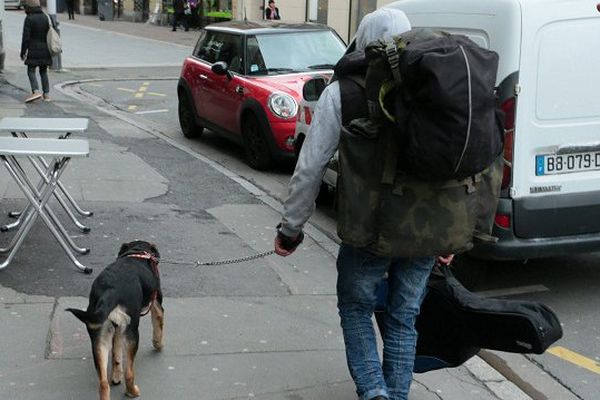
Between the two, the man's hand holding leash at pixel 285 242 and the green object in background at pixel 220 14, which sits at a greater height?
the green object in background at pixel 220 14

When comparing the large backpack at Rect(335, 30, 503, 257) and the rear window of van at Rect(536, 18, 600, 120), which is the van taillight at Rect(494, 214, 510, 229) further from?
the large backpack at Rect(335, 30, 503, 257)

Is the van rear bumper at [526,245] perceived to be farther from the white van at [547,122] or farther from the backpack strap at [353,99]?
the backpack strap at [353,99]

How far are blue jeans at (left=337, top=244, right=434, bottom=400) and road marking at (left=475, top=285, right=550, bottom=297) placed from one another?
2.46 metres

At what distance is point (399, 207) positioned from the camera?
133 inches

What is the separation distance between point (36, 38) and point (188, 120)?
4.63 metres

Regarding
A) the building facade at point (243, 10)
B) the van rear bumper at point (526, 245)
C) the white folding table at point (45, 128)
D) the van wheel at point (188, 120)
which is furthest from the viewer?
the building facade at point (243, 10)

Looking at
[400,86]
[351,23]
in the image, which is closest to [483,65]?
[400,86]

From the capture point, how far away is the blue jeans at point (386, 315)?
11.8 feet

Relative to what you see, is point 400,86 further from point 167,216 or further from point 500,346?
point 167,216

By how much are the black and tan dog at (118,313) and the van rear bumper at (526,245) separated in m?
2.37

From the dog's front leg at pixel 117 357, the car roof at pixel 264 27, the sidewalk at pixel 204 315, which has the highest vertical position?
the car roof at pixel 264 27

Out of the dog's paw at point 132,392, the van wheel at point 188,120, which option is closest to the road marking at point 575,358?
the dog's paw at point 132,392

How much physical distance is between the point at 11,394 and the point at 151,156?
648 cm

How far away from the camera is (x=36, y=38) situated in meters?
15.1
